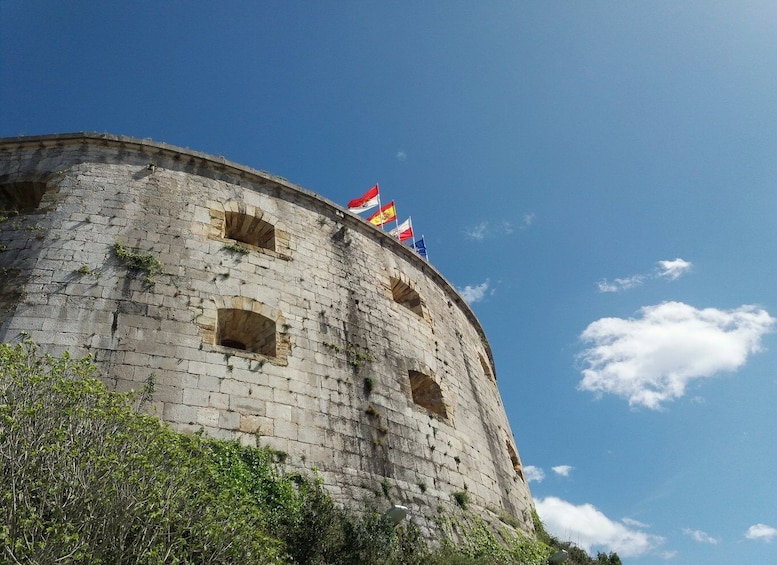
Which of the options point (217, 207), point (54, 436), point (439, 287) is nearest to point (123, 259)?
point (217, 207)

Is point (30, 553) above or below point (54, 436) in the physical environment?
below

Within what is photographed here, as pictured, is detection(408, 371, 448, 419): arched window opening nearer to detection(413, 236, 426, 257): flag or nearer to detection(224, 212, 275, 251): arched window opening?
detection(224, 212, 275, 251): arched window opening

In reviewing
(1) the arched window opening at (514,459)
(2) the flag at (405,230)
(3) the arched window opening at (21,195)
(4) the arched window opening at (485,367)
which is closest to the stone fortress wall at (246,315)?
(3) the arched window opening at (21,195)

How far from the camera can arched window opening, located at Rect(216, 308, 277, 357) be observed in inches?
348

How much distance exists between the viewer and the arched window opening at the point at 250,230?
10.5m

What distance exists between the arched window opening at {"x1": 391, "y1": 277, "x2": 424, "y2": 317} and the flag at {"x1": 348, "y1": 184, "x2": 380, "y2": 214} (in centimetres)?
343

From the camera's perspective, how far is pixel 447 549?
310 inches

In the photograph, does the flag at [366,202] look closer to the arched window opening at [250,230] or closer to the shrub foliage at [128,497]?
the arched window opening at [250,230]

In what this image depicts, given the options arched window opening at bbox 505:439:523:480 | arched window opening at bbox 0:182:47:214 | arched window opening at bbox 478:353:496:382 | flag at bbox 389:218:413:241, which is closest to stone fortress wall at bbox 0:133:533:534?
arched window opening at bbox 0:182:47:214

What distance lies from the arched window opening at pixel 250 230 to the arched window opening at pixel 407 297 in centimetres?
274

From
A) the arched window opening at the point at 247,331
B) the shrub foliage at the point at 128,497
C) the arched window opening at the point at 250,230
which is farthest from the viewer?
the arched window opening at the point at 250,230

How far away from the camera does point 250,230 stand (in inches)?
419

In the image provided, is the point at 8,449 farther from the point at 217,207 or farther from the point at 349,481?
the point at 217,207

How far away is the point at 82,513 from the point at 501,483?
777 centimetres
